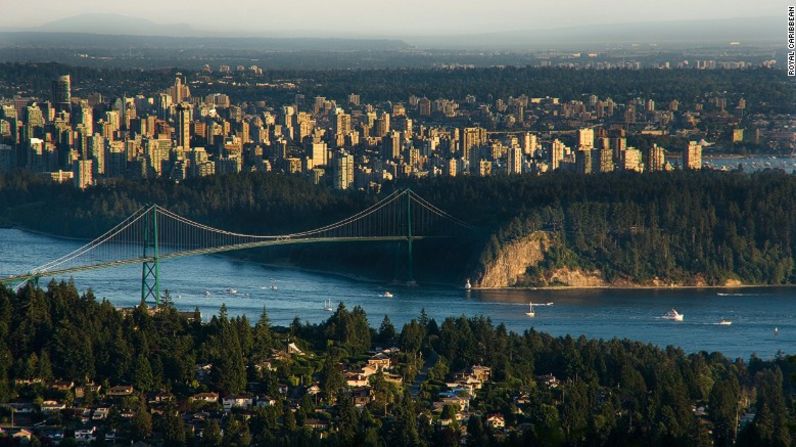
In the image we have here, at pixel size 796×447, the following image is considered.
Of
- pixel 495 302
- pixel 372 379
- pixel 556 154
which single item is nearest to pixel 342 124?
pixel 556 154

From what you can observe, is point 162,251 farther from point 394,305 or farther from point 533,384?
point 533,384

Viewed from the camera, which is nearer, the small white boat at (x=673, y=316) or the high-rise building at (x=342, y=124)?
the small white boat at (x=673, y=316)

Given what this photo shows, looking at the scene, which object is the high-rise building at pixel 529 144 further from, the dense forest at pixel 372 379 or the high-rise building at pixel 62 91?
the dense forest at pixel 372 379

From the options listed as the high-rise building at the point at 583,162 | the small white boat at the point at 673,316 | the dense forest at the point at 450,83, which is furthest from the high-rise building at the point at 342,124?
the small white boat at the point at 673,316

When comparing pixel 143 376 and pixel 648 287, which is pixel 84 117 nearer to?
pixel 648 287

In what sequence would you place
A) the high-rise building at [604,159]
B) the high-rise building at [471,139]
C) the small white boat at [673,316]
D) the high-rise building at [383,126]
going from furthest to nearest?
1. the high-rise building at [383,126]
2. the high-rise building at [471,139]
3. the high-rise building at [604,159]
4. the small white boat at [673,316]

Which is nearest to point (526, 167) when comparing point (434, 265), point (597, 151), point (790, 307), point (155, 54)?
point (597, 151)

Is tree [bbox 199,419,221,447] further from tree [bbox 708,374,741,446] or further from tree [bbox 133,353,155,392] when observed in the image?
tree [bbox 708,374,741,446]

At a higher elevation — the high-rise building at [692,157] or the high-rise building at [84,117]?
the high-rise building at [84,117]
